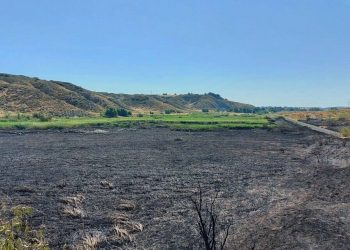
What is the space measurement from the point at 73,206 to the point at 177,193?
20.6 feet

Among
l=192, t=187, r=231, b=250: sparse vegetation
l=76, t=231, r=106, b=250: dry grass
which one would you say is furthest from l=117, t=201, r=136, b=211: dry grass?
l=76, t=231, r=106, b=250: dry grass

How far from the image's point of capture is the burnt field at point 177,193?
57.1 feet

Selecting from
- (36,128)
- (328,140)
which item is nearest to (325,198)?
(328,140)

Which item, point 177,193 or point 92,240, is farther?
point 177,193

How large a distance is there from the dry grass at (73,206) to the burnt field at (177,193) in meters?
0.05

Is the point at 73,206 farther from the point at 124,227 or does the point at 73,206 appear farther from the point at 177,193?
the point at 177,193

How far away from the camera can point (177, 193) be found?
25625 mm

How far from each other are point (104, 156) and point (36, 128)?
41301 mm

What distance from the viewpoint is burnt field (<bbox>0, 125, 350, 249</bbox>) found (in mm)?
17406

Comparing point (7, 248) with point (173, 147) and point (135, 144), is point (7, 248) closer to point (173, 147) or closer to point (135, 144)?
point (173, 147)

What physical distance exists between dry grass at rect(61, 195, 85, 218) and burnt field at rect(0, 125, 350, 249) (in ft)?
0.16

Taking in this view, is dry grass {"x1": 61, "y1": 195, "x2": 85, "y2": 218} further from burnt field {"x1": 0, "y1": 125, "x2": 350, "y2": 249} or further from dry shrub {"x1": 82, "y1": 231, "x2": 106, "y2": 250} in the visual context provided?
dry shrub {"x1": 82, "y1": 231, "x2": 106, "y2": 250}

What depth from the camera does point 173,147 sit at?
53.0 m

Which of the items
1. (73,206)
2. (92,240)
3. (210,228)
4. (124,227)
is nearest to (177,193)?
(73,206)
